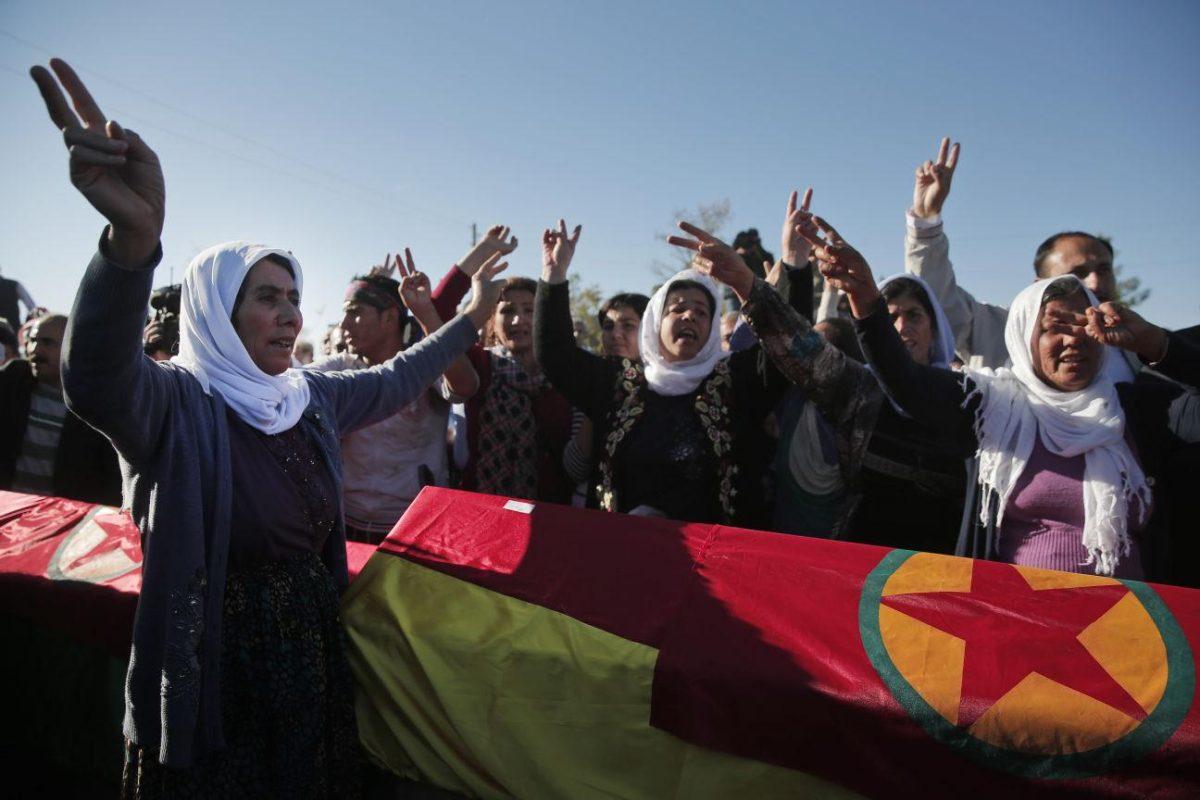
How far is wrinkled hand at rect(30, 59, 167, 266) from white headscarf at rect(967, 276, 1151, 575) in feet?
8.36

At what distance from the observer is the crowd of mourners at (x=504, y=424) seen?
179 cm

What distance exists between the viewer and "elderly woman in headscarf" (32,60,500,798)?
5.01 feet

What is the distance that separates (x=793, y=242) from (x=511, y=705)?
7.90ft

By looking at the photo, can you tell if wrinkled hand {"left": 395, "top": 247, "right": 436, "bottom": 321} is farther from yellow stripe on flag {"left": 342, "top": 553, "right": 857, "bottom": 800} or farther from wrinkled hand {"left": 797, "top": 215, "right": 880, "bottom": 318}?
wrinkled hand {"left": 797, "top": 215, "right": 880, "bottom": 318}

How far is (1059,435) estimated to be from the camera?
240 cm

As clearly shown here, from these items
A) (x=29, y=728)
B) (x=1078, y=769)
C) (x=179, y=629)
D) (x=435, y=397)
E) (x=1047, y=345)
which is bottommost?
(x=29, y=728)

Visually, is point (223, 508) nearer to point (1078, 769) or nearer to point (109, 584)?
point (109, 584)

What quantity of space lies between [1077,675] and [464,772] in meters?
1.58

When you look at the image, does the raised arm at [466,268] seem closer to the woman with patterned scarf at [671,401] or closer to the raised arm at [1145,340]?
the woman with patterned scarf at [671,401]

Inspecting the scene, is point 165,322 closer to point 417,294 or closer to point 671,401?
point 417,294

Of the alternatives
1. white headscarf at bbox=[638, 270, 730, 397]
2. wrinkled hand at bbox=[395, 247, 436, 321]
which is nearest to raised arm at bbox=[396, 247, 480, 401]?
wrinkled hand at bbox=[395, 247, 436, 321]

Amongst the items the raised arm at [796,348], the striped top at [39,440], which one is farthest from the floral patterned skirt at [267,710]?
the striped top at [39,440]

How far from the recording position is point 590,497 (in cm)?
348

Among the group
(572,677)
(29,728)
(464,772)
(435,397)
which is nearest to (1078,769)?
(572,677)
